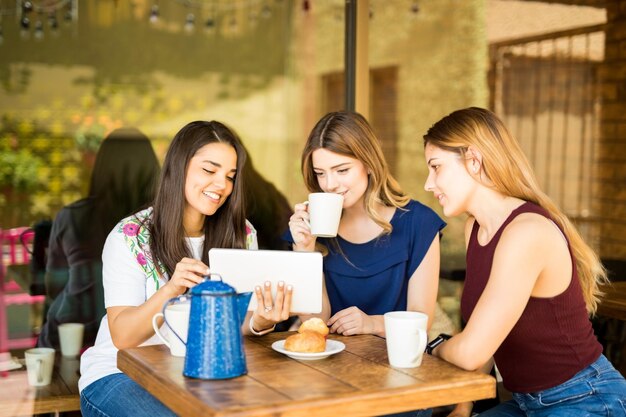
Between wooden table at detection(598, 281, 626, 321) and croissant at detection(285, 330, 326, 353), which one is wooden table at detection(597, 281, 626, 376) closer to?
wooden table at detection(598, 281, 626, 321)

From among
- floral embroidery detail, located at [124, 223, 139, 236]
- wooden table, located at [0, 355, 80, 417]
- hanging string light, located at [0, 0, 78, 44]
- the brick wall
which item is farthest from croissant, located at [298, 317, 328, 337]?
the brick wall

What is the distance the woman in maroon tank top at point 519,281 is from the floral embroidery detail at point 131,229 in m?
0.84

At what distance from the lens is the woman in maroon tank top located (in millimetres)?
1800

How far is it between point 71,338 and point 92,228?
0.47 metres

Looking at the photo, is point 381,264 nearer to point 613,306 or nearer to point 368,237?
point 368,237

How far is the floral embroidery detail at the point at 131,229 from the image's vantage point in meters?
2.34

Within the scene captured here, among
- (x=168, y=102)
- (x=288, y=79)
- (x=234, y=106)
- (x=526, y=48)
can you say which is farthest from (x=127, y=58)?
(x=526, y=48)

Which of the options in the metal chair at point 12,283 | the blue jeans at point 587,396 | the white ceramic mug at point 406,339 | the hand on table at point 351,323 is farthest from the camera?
the metal chair at point 12,283

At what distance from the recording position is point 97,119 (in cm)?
366

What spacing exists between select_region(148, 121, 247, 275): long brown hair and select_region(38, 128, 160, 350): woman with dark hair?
1.09 meters

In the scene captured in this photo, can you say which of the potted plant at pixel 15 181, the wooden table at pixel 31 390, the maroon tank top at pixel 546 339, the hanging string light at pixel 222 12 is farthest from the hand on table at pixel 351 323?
the hanging string light at pixel 222 12

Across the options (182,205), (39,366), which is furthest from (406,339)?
(39,366)

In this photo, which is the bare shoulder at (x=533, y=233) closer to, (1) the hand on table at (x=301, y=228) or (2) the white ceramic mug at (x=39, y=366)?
(1) the hand on table at (x=301, y=228)

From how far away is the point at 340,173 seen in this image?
2.46 metres
